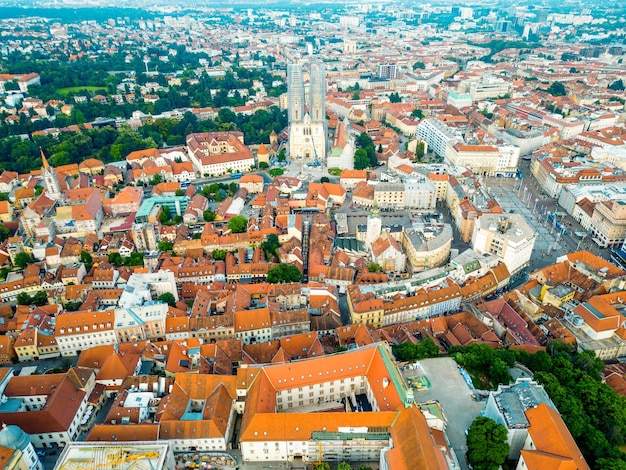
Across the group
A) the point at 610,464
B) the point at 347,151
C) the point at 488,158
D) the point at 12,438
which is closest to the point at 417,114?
the point at 488,158

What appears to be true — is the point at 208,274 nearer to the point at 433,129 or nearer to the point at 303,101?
the point at 303,101

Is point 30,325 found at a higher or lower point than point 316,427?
lower

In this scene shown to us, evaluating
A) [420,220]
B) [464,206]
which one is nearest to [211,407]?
[420,220]

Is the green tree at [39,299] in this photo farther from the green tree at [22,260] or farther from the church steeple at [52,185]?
the church steeple at [52,185]

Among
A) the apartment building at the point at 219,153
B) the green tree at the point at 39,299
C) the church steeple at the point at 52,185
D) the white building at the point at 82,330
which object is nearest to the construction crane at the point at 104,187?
the church steeple at the point at 52,185

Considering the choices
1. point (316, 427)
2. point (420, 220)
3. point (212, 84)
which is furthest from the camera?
point (212, 84)

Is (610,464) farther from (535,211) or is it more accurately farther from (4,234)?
(4,234)

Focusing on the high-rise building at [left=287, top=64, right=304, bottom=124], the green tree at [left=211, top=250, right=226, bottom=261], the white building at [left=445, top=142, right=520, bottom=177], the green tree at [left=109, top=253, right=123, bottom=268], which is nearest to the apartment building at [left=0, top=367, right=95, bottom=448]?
the green tree at [left=109, top=253, right=123, bottom=268]
